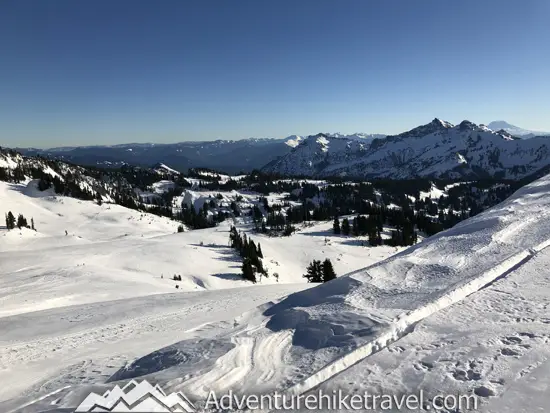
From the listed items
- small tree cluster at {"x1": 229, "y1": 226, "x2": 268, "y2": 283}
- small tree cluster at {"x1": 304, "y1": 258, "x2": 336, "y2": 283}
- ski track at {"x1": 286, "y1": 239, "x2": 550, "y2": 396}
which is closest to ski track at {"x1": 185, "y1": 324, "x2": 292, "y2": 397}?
ski track at {"x1": 286, "y1": 239, "x2": 550, "y2": 396}

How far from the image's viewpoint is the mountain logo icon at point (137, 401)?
5570 mm

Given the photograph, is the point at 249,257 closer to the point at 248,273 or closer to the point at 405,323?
the point at 248,273

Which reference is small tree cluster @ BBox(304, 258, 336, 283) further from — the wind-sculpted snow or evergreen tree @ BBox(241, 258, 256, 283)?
the wind-sculpted snow

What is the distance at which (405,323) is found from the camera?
26.6 ft

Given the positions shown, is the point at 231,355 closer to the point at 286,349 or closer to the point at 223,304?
the point at 286,349

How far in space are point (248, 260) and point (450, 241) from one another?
40051 mm

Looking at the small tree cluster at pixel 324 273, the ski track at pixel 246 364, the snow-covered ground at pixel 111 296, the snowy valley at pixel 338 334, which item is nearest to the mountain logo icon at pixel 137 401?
the snowy valley at pixel 338 334

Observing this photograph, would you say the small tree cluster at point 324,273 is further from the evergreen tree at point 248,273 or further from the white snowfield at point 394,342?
the white snowfield at point 394,342

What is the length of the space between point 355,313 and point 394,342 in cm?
144

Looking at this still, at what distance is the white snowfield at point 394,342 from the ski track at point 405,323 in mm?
24

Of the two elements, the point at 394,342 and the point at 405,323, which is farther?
the point at 405,323

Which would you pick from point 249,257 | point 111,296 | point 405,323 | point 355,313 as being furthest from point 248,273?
point 405,323

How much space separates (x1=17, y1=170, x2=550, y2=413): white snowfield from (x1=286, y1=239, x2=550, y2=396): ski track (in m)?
0.02

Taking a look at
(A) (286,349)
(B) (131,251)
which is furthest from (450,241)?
(B) (131,251)
